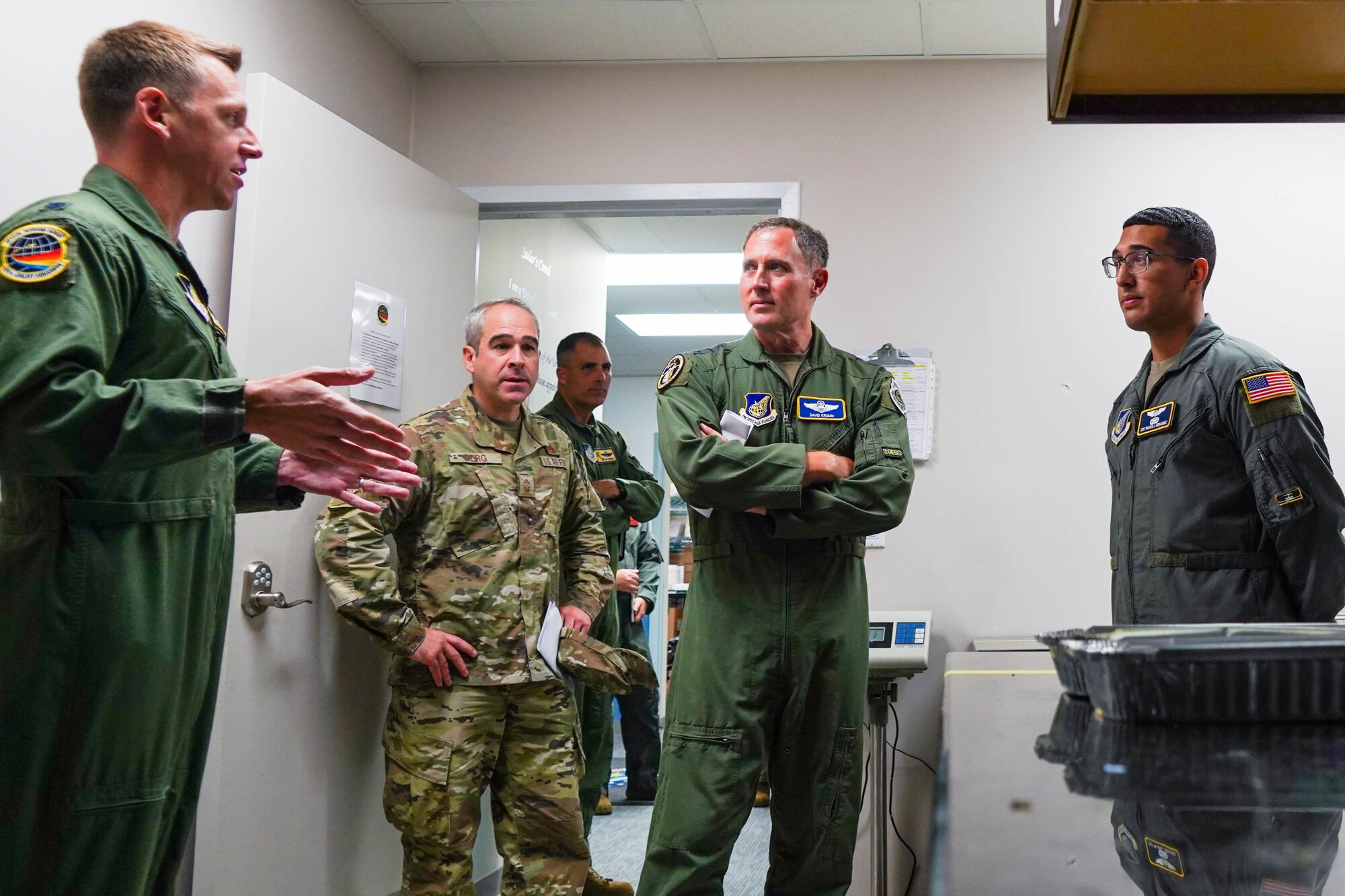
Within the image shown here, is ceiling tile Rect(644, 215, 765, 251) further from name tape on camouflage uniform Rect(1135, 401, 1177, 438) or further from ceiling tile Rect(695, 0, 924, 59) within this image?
name tape on camouflage uniform Rect(1135, 401, 1177, 438)

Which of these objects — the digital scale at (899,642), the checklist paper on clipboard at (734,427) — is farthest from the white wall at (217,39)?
the digital scale at (899,642)

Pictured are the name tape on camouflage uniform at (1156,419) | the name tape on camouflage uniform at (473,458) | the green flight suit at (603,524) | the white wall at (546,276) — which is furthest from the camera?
the white wall at (546,276)

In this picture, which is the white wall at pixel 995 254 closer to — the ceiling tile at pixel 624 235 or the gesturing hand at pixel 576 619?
the gesturing hand at pixel 576 619

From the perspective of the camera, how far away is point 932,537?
11.2 ft

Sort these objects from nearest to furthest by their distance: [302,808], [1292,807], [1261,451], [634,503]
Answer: [1292,807], [1261,451], [302,808], [634,503]

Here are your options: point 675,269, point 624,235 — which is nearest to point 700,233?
point 624,235

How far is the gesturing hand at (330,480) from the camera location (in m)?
1.53

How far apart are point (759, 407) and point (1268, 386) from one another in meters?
0.97

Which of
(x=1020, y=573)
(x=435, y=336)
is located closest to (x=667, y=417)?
(x=435, y=336)

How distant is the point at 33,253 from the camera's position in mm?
1218

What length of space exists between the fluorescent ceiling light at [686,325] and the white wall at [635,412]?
1.61 meters

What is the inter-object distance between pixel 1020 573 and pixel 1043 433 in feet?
1.45

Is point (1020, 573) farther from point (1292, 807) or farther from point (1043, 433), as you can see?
point (1292, 807)

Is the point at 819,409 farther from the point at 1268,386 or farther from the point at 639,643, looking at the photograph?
the point at 639,643
